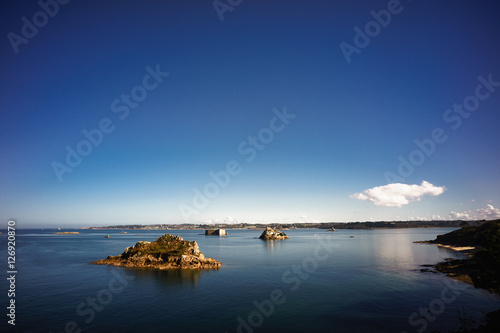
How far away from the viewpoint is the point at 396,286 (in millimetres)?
55094

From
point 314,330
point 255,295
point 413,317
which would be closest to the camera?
point 314,330

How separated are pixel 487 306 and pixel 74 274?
302 ft

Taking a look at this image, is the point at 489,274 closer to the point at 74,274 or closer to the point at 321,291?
the point at 321,291

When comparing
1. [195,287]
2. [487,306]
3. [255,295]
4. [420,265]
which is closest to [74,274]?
Result: [195,287]

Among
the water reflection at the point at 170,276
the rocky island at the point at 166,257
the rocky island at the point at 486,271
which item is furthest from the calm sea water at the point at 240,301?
the rocky island at the point at 166,257

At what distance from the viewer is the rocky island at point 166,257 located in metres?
79.4

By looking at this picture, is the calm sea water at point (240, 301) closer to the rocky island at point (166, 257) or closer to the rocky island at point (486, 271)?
the rocky island at point (486, 271)

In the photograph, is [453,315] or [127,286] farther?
[127,286]

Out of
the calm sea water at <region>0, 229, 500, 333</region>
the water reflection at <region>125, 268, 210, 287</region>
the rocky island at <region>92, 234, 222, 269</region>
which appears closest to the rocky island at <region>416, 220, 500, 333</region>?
the calm sea water at <region>0, 229, 500, 333</region>

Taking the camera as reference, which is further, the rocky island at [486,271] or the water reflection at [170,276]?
the water reflection at [170,276]

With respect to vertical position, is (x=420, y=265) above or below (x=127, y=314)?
below

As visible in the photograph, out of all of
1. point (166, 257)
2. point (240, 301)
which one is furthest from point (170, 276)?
point (240, 301)

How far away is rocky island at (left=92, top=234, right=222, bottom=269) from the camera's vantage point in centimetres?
7938

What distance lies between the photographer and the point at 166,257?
8238cm
